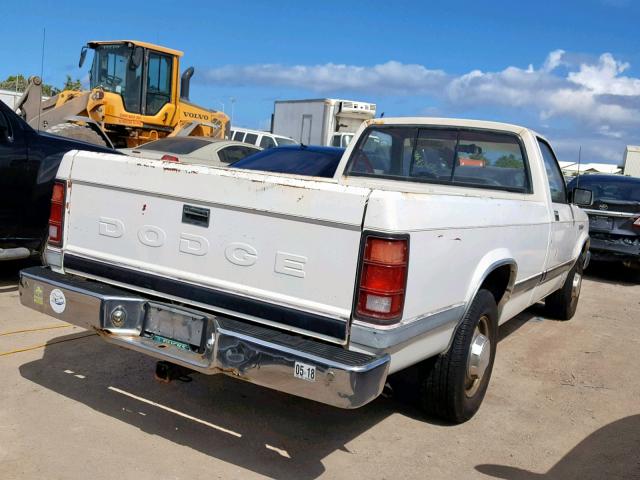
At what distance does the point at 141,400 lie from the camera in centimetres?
405

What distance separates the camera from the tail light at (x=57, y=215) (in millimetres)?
3829

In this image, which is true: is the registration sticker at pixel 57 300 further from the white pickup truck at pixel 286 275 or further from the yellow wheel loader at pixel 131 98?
the yellow wheel loader at pixel 131 98

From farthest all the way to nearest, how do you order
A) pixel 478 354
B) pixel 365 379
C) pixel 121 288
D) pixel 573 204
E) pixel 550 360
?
pixel 573 204, pixel 550 360, pixel 478 354, pixel 121 288, pixel 365 379

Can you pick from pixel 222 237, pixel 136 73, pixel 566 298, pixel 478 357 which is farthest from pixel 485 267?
pixel 136 73

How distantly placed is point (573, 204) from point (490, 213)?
2.85 meters

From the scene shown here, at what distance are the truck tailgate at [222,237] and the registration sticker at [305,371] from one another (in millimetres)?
229

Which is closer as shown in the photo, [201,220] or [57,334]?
[201,220]

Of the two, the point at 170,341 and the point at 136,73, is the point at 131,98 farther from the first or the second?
the point at 170,341

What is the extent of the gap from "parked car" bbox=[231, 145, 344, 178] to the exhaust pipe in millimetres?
10105

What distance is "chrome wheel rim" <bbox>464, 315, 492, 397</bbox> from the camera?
3930mm

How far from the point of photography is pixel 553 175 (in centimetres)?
565

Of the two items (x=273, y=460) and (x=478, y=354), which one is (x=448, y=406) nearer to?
(x=478, y=354)

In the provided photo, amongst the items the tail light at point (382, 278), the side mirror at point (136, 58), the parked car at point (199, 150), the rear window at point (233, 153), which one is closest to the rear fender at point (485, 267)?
the tail light at point (382, 278)

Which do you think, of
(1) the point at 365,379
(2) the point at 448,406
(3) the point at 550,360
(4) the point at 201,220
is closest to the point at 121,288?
(4) the point at 201,220
